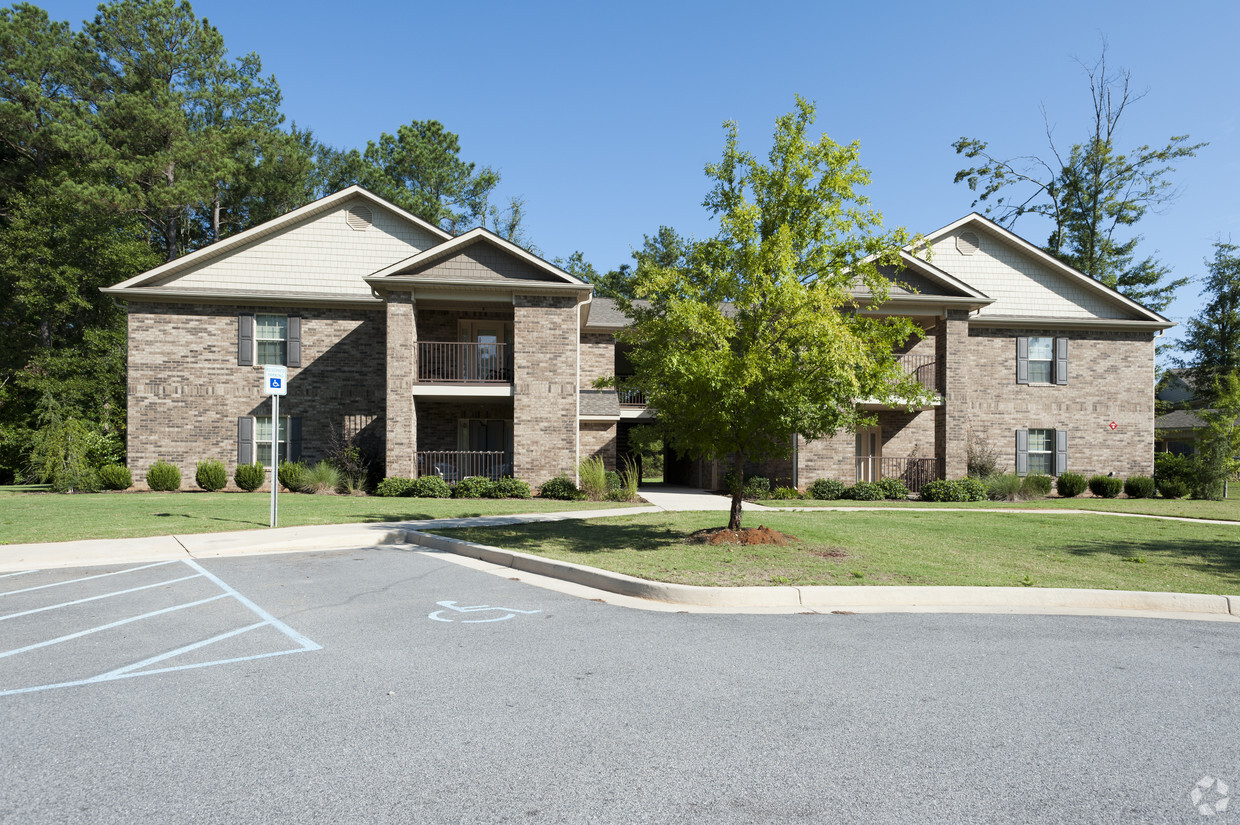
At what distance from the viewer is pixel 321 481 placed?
795 inches

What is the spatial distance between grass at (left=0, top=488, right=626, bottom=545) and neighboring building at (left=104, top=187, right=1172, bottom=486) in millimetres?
2809

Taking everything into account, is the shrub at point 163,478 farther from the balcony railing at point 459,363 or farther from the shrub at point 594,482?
the shrub at point 594,482

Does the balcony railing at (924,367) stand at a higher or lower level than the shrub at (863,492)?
higher

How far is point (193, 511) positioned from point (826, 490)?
53.4 ft

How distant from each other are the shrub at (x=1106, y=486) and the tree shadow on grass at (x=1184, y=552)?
11766mm

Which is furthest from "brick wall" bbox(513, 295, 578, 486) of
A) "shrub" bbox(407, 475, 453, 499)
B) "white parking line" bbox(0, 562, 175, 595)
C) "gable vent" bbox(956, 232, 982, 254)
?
"gable vent" bbox(956, 232, 982, 254)

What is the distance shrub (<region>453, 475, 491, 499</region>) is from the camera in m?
19.6

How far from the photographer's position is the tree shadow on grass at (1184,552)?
923 cm

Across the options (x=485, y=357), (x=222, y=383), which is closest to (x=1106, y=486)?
(x=485, y=357)

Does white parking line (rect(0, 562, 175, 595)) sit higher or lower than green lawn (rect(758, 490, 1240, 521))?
higher

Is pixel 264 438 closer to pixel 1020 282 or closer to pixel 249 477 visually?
pixel 249 477

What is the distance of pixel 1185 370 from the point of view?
Result: 42469 millimetres

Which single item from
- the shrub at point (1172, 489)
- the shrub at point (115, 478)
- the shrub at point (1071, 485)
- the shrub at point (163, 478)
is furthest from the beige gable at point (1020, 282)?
the shrub at point (115, 478)

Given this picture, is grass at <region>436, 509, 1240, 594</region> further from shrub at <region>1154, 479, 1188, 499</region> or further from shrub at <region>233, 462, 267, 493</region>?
Answer: shrub at <region>233, 462, 267, 493</region>
